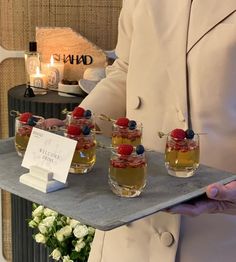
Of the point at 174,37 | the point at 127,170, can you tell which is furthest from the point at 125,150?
the point at 174,37

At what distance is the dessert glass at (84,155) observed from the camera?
3.97ft

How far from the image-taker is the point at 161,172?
123cm

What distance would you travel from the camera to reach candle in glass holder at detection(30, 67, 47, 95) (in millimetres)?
2322

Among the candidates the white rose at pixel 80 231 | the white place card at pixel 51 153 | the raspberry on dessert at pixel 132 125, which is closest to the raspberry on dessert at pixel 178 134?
the raspberry on dessert at pixel 132 125

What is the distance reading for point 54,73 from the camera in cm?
238

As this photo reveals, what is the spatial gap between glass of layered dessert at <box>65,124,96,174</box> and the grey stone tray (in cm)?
2

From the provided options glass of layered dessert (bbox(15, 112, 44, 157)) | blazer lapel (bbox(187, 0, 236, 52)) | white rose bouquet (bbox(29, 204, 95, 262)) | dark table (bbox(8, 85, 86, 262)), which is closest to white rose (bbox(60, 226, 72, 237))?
white rose bouquet (bbox(29, 204, 95, 262))

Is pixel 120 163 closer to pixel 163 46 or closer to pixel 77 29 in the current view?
pixel 163 46

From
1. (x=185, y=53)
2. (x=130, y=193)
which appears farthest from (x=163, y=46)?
(x=130, y=193)

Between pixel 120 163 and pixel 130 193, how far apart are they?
0.23ft

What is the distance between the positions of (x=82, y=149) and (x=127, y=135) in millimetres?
119

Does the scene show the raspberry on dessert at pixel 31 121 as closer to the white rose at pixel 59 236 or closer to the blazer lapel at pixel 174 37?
the blazer lapel at pixel 174 37

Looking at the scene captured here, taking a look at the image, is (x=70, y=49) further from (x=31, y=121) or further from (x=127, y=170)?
(x=127, y=170)

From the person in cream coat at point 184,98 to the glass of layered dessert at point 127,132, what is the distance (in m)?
0.04
